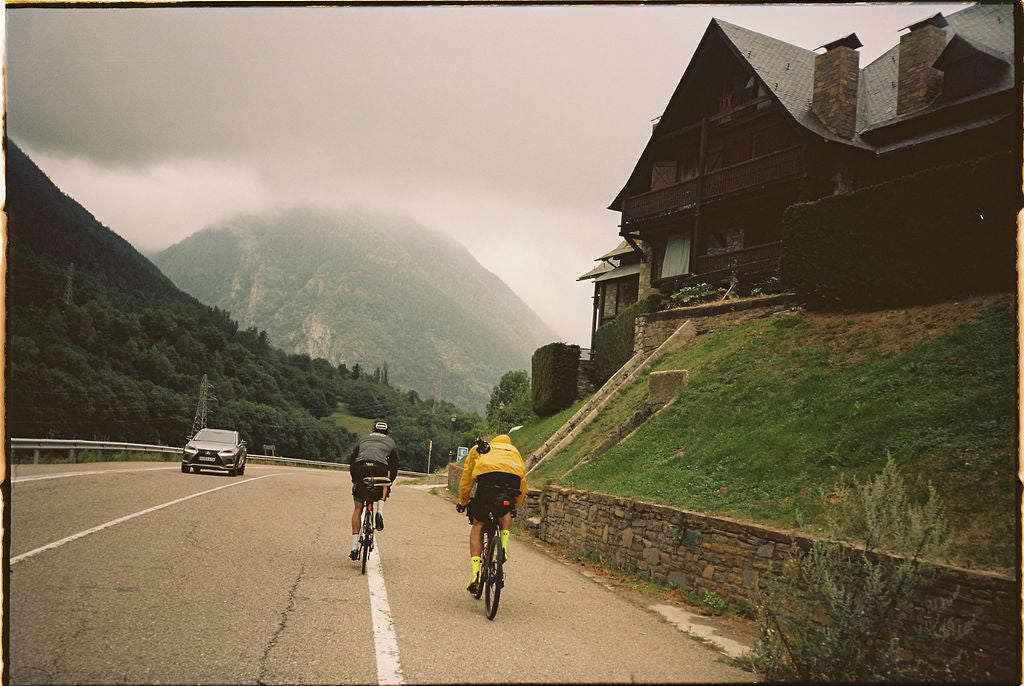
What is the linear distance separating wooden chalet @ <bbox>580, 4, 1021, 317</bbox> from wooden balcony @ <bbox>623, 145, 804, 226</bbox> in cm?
5

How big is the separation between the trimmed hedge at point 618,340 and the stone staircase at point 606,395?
10.9 ft

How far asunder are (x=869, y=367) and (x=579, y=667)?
7926 mm

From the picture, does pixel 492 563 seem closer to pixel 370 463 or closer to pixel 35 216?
pixel 370 463

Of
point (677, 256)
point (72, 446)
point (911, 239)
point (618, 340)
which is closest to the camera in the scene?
point (911, 239)

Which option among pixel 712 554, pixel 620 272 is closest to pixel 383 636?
pixel 712 554

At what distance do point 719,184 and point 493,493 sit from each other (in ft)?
66.3

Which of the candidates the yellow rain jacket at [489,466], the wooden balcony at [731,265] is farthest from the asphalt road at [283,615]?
the wooden balcony at [731,265]

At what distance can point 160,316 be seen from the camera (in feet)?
142

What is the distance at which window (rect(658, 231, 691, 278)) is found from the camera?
87.6 ft

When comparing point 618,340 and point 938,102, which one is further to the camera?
point 618,340

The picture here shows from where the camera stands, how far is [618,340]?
26.5m

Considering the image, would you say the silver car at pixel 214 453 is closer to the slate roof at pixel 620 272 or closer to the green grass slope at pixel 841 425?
the green grass slope at pixel 841 425

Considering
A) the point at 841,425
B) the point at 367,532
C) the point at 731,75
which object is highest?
the point at 731,75

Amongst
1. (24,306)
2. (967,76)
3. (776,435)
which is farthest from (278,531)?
(967,76)
